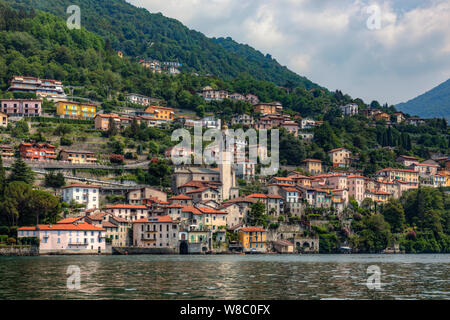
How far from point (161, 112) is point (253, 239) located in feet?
181

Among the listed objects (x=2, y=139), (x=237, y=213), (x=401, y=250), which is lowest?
(x=401, y=250)

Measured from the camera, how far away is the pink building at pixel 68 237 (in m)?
71.1

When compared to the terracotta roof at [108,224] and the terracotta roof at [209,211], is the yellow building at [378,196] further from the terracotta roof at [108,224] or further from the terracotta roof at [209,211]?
the terracotta roof at [108,224]

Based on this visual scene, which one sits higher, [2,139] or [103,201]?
[2,139]

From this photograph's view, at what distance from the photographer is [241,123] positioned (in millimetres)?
143500

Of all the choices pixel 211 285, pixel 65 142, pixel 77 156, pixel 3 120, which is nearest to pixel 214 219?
pixel 77 156

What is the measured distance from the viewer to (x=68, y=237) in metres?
72.9

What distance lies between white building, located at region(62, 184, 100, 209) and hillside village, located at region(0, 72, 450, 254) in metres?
0.17

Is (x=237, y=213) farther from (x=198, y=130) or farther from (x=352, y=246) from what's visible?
(x=198, y=130)

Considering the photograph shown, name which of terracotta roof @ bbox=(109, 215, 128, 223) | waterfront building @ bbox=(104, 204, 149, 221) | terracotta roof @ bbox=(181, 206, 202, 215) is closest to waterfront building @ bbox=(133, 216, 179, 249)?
terracotta roof @ bbox=(109, 215, 128, 223)

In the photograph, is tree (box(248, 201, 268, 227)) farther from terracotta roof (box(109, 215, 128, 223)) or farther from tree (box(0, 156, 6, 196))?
tree (box(0, 156, 6, 196))

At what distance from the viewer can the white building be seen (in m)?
85.4
